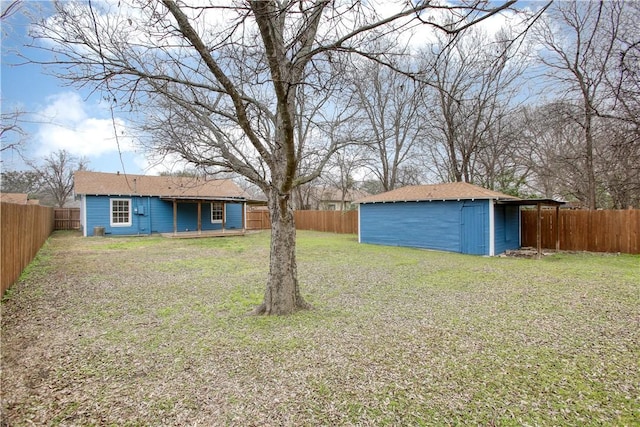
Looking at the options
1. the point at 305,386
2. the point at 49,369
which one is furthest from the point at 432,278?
the point at 49,369

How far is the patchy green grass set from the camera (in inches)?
94.0

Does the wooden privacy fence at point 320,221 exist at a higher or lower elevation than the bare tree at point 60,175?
lower

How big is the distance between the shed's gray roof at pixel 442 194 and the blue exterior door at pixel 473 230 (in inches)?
19.0

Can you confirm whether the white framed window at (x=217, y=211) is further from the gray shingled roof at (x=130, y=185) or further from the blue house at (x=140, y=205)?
the gray shingled roof at (x=130, y=185)

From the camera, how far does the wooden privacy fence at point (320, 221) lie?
21.2m

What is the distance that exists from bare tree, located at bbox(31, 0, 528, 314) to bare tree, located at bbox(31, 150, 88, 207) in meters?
28.5

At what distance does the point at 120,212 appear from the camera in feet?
57.4

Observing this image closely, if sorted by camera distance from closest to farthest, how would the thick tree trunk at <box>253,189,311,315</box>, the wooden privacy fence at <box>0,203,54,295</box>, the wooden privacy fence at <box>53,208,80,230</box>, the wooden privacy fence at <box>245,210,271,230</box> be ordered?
the thick tree trunk at <box>253,189,311,315</box>, the wooden privacy fence at <box>0,203,54,295</box>, the wooden privacy fence at <box>53,208,80,230</box>, the wooden privacy fence at <box>245,210,271,230</box>

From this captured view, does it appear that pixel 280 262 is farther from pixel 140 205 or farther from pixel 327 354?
pixel 140 205

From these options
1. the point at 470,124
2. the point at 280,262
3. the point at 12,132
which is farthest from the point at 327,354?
the point at 470,124

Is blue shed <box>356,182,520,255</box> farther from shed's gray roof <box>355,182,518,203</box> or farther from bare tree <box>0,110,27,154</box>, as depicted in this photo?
bare tree <box>0,110,27,154</box>

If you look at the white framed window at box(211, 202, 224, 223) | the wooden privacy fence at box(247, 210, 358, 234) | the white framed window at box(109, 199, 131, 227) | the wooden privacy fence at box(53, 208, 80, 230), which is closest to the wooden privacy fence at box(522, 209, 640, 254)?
the wooden privacy fence at box(247, 210, 358, 234)

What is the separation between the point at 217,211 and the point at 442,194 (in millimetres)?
14371

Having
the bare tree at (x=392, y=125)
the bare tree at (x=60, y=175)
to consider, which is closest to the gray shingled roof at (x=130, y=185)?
the bare tree at (x=392, y=125)
